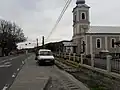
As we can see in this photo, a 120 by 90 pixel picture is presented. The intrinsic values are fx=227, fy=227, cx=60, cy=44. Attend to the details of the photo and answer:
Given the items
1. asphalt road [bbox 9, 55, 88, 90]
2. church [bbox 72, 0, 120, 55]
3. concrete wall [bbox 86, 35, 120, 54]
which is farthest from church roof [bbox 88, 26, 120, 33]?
asphalt road [bbox 9, 55, 88, 90]

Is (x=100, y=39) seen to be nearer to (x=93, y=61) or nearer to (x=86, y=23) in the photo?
(x=86, y=23)

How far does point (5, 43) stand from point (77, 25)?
30374 millimetres

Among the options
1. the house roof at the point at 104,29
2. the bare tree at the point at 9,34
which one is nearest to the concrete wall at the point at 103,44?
the house roof at the point at 104,29

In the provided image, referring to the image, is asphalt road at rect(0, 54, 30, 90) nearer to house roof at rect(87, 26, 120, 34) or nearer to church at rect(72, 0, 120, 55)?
church at rect(72, 0, 120, 55)

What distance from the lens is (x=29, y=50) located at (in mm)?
163500

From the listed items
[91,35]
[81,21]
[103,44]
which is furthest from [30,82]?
[81,21]

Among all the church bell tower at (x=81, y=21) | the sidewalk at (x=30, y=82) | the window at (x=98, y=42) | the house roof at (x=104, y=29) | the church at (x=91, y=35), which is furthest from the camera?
the church bell tower at (x=81, y=21)

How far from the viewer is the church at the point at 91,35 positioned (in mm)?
61938

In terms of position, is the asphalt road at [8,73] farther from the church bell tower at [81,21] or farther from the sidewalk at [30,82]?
the church bell tower at [81,21]

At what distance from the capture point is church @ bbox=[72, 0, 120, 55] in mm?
61938

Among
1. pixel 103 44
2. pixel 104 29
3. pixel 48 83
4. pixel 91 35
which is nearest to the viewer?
pixel 48 83

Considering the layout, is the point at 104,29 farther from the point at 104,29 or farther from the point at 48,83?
the point at 48,83

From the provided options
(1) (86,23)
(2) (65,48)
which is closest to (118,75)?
(1) (86,23)

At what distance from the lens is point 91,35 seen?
61562 mm
